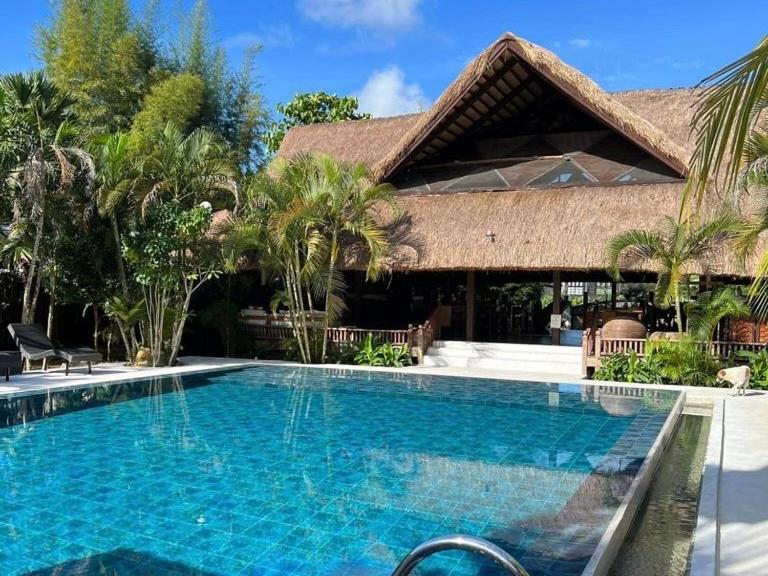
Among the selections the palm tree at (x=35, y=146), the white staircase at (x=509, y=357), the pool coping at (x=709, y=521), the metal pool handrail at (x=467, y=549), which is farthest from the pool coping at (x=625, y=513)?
the palm tree at (x=35, y=146)

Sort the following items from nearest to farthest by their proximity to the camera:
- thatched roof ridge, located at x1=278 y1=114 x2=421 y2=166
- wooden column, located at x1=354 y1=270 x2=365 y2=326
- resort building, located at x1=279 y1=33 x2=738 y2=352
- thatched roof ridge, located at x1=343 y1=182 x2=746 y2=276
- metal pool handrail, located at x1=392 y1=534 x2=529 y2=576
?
1. metal pool handrail, located at x1=392 y1=534 x2=529 y2=576
2. thatched roof ridge, located at x1=343 y1=182 x2=746 y2=276
3. resort building, located at x1=279 y1=33 x2=738 y2=352
4. wooden column, located at x1=354 y1=270 x2=365 y2=326
5. thatched roof ridge, located at x1=278 y1=114 x2=421 y2=166

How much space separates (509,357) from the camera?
13.4 m

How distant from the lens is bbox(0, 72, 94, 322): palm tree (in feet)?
34.1

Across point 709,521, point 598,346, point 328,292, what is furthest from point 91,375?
point 709,521

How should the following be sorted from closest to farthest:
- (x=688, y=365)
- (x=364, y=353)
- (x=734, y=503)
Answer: (x=734, y=503) < (x=688, y=365) < (x=364, y=353)

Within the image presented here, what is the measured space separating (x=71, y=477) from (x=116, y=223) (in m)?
7.51

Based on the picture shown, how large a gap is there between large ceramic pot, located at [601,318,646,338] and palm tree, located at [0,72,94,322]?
9.57 m

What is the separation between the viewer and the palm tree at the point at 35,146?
10391 mm

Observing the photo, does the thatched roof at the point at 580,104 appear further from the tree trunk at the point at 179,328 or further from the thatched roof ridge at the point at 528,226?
the tree trunk at the point at 179,328

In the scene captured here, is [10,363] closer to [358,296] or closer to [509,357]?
[358,296]

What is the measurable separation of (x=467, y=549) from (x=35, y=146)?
1107 centimetres

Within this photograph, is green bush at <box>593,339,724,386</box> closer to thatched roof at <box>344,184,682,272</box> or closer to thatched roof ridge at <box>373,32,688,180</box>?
thatched roof at <box>344,184,682,272</box>

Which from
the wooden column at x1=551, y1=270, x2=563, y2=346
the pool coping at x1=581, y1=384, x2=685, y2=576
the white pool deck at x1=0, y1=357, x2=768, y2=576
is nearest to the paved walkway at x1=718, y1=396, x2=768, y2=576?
the white pool deck at x1=0, y1=357, x2=768, y2=576

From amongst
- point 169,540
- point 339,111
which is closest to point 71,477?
point 169,540
